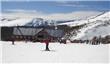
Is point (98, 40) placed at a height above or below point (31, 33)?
below

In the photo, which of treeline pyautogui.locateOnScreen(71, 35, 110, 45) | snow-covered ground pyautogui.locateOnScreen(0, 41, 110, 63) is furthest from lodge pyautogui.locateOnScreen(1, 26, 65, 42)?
treeline pyautogui.locateOnScreen(71, 35, 110, 45)

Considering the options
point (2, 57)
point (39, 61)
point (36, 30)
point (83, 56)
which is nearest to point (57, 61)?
point (39, 61)

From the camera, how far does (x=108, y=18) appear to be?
8.58 m

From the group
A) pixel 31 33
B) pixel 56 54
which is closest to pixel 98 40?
pixel 56 54

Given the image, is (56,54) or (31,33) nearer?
(56,54)

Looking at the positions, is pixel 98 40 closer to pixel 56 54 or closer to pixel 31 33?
pixel 56 54

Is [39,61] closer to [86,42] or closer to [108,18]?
[86,42]

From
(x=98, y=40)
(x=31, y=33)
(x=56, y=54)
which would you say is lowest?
(x=56, y=54)

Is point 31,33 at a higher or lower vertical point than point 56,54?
higher

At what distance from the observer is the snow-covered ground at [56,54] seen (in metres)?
6.47

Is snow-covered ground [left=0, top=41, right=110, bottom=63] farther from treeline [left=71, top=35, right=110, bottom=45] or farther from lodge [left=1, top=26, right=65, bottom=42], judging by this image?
lodge [left=1, top=26, right=65, bottom=42]

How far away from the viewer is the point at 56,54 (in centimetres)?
704

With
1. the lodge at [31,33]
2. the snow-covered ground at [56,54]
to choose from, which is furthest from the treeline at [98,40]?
the lodge at [31,33]

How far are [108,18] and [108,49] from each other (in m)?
1.29
